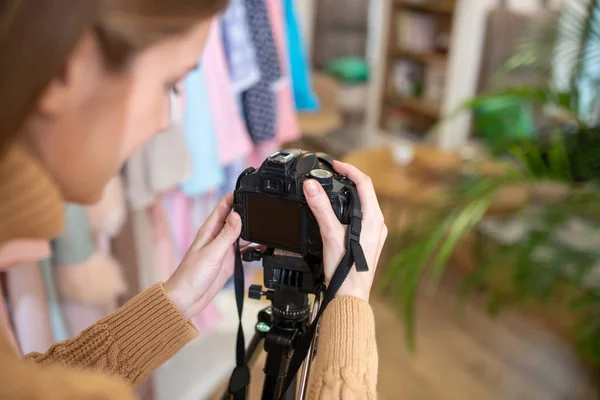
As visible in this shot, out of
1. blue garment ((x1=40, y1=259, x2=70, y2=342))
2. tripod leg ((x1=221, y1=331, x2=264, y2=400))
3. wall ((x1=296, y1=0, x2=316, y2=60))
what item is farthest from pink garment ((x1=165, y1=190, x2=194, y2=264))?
wall ((x1=296, y1=0, x2=316, y2=60))

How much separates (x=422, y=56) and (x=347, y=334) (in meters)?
3.34

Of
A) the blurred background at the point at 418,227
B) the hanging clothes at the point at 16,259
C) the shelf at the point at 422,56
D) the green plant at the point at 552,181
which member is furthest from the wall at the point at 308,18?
the hanging clothes at the point at 16,259

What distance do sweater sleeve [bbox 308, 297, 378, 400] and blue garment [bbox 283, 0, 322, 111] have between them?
153cm

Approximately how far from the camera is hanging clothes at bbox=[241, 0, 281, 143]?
1428 millimetres

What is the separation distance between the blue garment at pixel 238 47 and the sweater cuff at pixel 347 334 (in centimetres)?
95

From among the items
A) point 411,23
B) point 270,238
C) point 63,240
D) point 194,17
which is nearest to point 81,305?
point 63,240

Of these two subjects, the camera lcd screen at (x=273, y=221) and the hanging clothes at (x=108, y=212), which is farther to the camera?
the hanging clothes at (x=108, y=212)

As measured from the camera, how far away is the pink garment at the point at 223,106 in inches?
51.3

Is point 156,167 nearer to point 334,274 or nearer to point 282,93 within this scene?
point 282,93

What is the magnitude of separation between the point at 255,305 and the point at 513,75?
2.72 meters

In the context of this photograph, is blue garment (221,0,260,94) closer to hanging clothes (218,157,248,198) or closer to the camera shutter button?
hanging clothes (218,157,248,198)

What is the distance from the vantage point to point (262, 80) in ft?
4.82

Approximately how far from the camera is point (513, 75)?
3.06 meters

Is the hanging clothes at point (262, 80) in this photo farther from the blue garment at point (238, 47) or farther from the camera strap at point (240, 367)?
the camera strap at point (240, 367)
